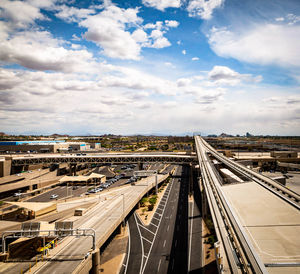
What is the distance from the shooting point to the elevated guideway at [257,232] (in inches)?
415

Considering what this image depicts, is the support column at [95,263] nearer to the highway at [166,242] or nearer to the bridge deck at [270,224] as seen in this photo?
the highway at [166,242]

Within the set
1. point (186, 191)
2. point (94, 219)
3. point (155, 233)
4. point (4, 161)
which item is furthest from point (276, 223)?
point (4, 161)

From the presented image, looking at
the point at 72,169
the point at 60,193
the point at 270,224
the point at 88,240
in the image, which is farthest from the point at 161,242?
the point at 72,169

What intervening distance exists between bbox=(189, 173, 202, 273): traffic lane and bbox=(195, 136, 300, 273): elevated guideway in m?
10.8

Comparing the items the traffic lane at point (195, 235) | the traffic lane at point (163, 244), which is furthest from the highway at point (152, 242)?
the traffic lane at point (195, 235)

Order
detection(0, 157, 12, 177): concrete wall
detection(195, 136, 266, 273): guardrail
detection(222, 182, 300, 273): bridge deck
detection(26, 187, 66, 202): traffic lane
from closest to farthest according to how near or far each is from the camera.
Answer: detection(195, 136, 266, 273): guardrail → detection(222, 182, 300, 273): bridge deck → detection(26, 187, 66, 202): traffic lane → detection(0, 157, 12, 177): concrete wall

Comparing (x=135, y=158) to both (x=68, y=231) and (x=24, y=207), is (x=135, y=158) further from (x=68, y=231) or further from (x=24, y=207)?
(x=68, y=231)

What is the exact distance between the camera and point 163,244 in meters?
30.2

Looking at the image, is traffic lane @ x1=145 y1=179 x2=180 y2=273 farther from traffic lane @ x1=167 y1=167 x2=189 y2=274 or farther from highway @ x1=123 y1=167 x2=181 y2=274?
traffic lane @ x1=167 y1=167 x2=189 y2=274

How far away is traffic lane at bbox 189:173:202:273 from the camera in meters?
25.3

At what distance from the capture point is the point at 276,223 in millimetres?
15688

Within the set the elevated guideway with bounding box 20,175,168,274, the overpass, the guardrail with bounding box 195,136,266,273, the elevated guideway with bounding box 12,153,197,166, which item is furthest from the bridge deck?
the elevated guideway with bounding box 12,153,197,166

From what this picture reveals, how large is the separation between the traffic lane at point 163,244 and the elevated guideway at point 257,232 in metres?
12.8

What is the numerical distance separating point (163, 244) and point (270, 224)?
20.0 meters
